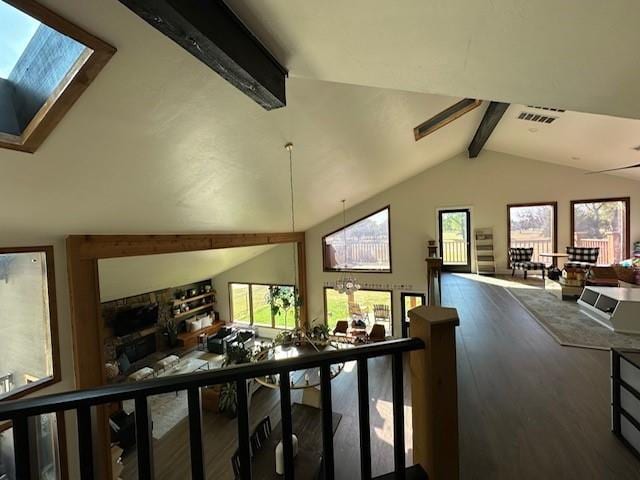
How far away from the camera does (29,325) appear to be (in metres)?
3.04

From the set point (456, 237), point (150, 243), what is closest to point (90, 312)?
point (150, 243)

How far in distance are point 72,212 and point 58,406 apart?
106 inches

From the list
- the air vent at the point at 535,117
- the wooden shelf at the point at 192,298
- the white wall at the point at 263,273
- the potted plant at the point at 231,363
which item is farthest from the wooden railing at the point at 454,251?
the wooden shelf at the point at 192,298

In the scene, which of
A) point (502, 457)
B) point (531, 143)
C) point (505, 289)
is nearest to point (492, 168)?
point (531, 143)

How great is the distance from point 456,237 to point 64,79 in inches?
319

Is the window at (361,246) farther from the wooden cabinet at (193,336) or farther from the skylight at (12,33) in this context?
the skylight at (12,33)

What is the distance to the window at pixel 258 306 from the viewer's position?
374 inches

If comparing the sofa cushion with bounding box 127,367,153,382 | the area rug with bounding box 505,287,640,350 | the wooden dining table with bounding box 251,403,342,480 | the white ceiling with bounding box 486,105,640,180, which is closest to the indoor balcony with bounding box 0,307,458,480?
the wooden dining table with bounding box 251,403,342,480

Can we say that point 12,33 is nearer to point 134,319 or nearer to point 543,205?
point 134,319

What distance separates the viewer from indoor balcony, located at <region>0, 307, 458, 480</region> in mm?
864

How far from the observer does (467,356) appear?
2506 mm

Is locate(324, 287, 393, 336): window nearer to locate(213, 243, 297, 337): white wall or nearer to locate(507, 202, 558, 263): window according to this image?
locate(213, 243, 297, 337): white wall

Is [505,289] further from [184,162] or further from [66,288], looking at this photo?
[66,288]

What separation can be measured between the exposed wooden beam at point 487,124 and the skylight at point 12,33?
5.20 m
